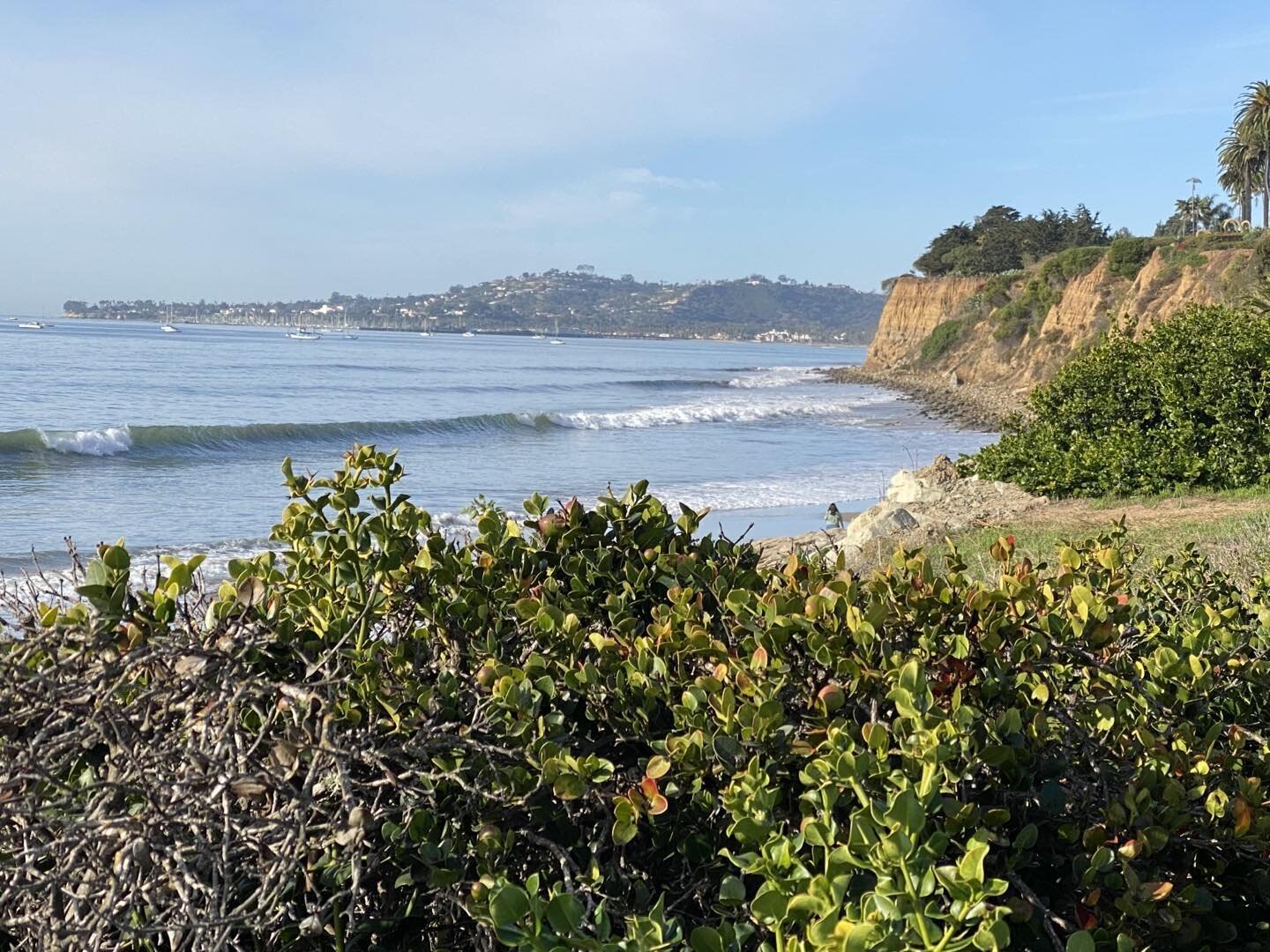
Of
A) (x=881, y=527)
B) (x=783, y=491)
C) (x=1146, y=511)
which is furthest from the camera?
(x=783, y=491)

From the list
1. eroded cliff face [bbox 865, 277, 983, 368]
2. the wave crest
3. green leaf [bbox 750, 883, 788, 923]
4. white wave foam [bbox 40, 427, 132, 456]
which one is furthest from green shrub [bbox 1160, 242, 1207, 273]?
green leaf [bbox 750, 883, 788, 923]

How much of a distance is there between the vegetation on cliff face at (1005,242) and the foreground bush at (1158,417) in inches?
2227

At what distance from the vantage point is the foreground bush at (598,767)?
1635mm

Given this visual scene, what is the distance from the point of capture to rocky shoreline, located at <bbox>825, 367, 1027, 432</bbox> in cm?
4053

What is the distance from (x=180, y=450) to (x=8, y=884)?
93.5 feet

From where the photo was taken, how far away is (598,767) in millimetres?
1850

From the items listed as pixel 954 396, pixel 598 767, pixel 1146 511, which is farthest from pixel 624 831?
pixel 954 396

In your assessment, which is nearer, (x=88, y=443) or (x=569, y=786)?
(x=569, y=786)

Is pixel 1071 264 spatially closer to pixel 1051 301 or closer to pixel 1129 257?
pixel 1051 301

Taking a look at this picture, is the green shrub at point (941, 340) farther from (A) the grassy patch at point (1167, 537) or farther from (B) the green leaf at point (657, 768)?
(B) the green leaf at point (657, 768)

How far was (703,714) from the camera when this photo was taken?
6.32ft

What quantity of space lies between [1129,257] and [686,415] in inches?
853

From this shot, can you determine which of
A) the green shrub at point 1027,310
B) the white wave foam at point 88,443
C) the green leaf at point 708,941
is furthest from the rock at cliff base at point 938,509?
the green shrub at point 1027,310

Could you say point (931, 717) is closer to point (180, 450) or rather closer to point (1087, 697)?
point (1087, 697)
